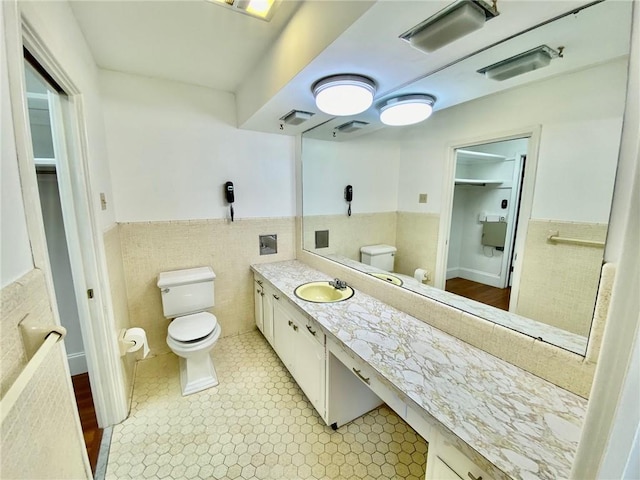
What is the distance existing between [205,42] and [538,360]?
244 centimetres

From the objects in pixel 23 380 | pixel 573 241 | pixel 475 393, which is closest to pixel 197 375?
pixel 23 380

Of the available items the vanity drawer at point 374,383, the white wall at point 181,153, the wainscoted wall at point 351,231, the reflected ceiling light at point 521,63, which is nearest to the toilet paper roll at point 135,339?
the white wall at point 181,153

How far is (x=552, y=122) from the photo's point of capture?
110 centimetres

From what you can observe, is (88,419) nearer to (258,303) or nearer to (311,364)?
(258,303)

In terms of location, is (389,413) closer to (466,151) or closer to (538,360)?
(538,360)

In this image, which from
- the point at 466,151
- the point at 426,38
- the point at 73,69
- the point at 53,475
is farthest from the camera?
the point at 466,151

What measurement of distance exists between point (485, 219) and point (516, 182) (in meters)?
0.28

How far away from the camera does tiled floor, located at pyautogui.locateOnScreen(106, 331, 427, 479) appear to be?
55.7 inches

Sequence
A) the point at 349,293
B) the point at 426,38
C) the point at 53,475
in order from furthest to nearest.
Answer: the point at 349,293 → the point at 426,38 → the point at 53,475

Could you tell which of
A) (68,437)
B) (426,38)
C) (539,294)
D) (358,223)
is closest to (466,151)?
(426,38)

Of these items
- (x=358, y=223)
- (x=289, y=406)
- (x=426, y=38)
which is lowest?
(x=289, y=406)

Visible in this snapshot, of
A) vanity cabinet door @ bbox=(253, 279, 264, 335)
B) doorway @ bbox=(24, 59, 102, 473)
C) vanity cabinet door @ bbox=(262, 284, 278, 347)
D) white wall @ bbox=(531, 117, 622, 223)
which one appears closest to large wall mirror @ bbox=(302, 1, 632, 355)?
white wall @ bbox=(531, 117, 622, 223)

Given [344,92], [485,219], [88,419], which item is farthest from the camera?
[88,419]

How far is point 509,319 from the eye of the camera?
121 cm
